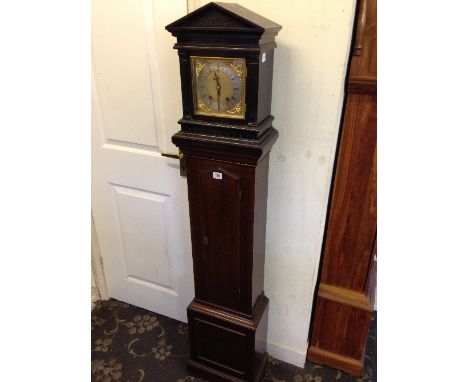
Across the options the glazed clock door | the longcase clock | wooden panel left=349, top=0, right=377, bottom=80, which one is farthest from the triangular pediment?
the glazed clock door

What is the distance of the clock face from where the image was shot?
103 cm

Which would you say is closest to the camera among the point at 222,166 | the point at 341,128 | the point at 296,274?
the point at 222,166

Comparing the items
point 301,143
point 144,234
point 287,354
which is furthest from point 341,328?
point 144,234

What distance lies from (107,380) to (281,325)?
33.8 inches

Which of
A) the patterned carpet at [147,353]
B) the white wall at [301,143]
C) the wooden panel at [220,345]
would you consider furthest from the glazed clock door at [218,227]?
the patterned carpet at [147,353]

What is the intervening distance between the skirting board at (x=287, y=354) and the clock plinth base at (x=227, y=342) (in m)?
0.09

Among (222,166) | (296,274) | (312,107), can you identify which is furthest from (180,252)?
(312,107)

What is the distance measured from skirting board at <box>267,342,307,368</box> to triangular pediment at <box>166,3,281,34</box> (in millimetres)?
1432

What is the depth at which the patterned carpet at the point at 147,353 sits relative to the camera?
65.7 inches

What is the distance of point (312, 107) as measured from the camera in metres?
1.22

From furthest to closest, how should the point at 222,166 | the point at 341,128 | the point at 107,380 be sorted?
the point at 107,380 → the point at 341,128 → the point at 222,166

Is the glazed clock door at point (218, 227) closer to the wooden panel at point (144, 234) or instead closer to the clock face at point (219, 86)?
the clock face at point (219, 86)

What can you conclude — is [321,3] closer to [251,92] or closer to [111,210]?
[251,92]

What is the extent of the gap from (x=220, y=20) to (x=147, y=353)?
159 centimetres
